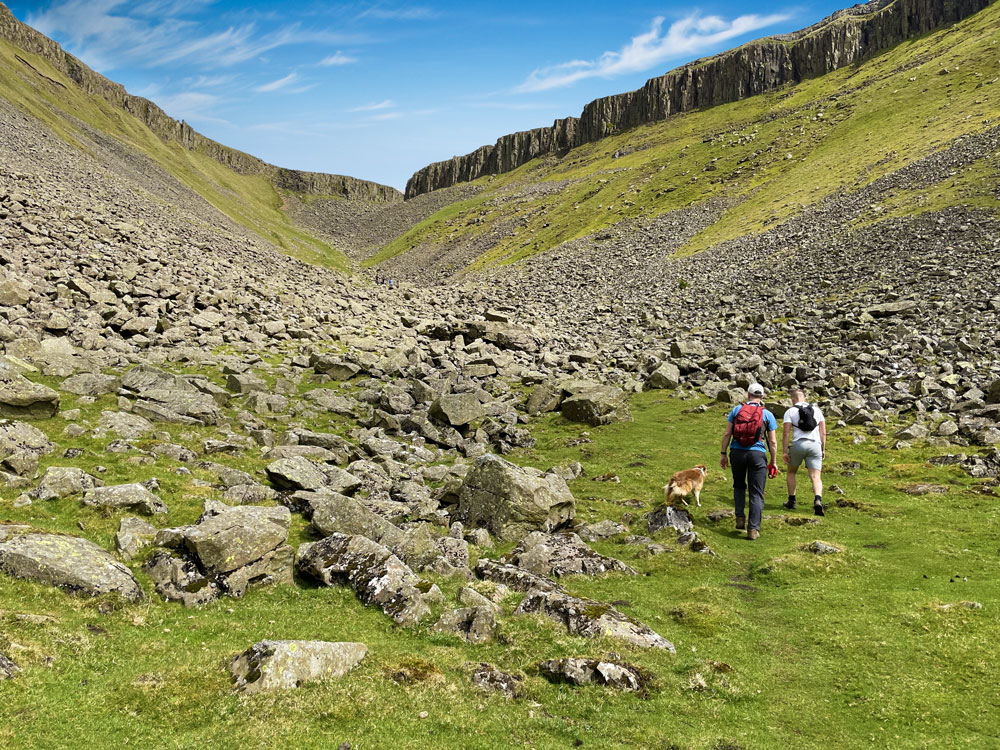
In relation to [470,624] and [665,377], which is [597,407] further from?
[470,624]

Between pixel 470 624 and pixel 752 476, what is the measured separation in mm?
10558

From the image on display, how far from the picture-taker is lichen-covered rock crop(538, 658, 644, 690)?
34.6 ft

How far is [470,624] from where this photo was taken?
12.3 m

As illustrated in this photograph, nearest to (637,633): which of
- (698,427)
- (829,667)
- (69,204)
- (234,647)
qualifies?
(829,667)

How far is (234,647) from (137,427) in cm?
1471

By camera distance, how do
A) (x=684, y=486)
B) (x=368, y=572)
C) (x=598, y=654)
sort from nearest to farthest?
(x=598, y=654) < (x=368, y=572) < (x=684, y=486)

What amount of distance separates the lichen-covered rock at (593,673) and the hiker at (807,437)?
12275 millimetres

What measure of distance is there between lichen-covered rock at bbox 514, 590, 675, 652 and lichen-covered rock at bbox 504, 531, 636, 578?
287cm

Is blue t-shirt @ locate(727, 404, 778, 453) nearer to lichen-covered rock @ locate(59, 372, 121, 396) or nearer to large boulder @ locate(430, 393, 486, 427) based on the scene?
large boulder @ locate(430, 393, 486, 427)

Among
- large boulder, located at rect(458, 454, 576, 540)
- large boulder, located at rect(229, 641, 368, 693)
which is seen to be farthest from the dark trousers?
large boulder, located at rect(229, 641, 368, 693)

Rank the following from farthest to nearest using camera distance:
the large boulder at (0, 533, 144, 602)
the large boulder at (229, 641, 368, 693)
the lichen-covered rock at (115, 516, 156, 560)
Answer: the lichen-covered rock at (115, 516, 156, 560) → the large boulder at (0, 533, 144, 602) → the large boulder at (229, 641, 368, 693)

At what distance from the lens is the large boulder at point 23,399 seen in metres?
20.4

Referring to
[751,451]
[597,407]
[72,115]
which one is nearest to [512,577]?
[751,451]

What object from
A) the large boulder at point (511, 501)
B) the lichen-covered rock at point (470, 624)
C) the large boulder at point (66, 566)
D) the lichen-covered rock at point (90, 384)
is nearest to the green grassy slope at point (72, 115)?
the lichen-covered rock at point (90, 384)
